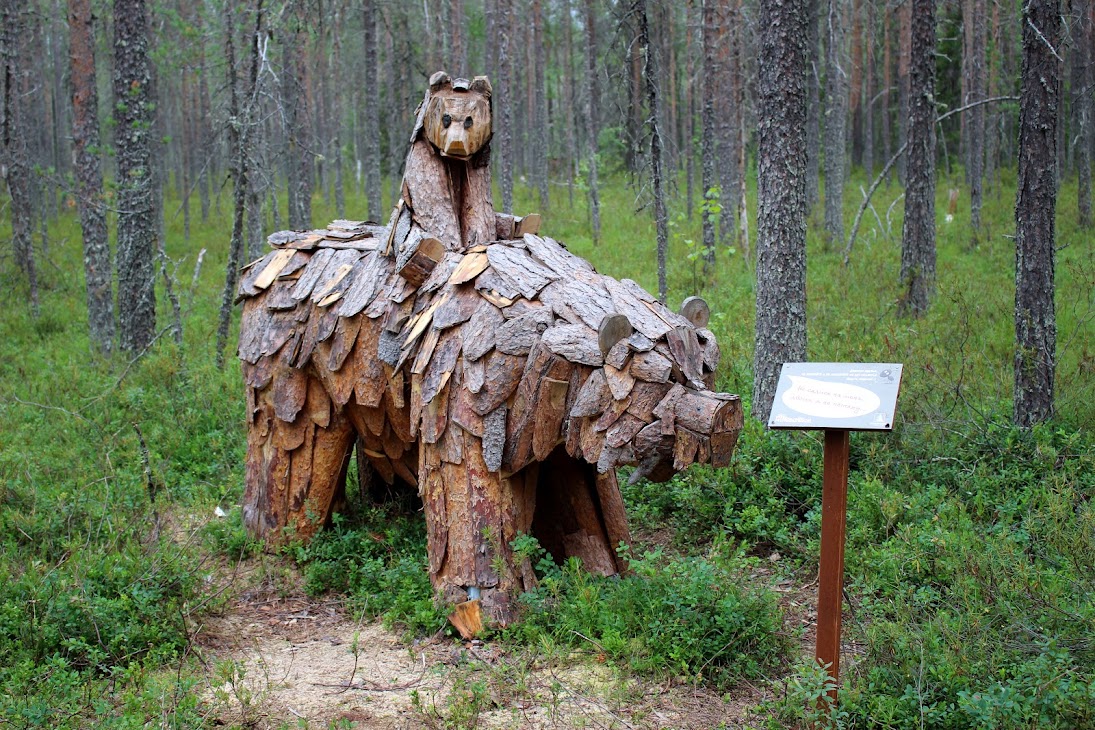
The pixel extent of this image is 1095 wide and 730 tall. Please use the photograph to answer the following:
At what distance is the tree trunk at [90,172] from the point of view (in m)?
11.1

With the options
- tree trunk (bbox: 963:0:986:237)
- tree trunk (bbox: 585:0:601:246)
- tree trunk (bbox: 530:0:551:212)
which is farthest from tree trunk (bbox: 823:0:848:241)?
tree trunk (bbox: 530:0:551:212)

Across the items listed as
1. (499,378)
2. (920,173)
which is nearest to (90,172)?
(499,378)

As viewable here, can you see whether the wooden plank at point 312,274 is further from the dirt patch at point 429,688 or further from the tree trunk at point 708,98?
the tree trunk at point 708,98

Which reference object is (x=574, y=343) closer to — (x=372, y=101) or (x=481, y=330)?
(x=481, y=330)

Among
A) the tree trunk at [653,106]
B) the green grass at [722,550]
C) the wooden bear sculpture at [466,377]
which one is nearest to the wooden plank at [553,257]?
the wooden bear sculpture at [466,377]

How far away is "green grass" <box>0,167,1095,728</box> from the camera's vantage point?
402cm

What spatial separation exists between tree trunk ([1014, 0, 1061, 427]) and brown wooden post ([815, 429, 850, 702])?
3.66 m

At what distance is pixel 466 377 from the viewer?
15.0 feet

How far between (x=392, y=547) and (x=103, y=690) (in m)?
2.00

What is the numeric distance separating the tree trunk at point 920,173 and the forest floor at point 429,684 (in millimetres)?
6262

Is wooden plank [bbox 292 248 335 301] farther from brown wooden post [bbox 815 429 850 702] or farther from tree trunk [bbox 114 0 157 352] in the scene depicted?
tree trunk [bbox 114 0 157 352]

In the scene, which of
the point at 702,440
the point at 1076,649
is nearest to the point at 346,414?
the point at 702,440

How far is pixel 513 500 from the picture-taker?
475 centimetres

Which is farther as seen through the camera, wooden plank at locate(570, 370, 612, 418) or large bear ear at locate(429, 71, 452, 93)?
large bear ear at locate(429, 71, 452, 93)
